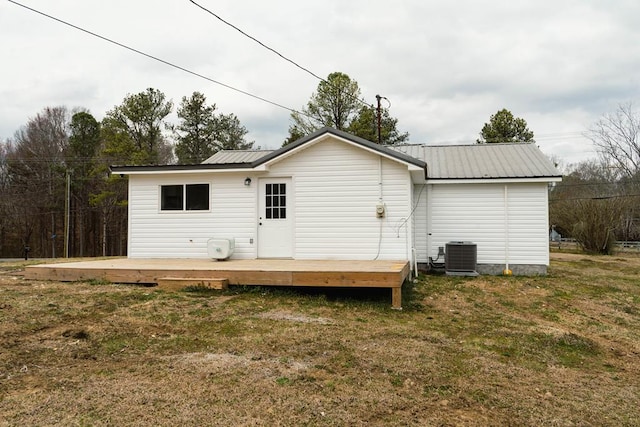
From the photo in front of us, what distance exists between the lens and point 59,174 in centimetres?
2716

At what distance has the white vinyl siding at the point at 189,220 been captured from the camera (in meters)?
8.98

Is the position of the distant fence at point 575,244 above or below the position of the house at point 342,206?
below

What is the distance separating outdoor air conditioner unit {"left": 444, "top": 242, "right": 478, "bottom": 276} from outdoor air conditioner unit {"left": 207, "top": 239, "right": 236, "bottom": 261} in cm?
501

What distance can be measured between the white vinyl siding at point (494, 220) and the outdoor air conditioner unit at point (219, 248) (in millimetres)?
4993

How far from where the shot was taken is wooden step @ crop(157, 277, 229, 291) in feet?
21.5

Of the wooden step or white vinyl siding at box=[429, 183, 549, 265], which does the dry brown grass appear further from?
white vinyl siding at box=[429, 183, 549, 265]

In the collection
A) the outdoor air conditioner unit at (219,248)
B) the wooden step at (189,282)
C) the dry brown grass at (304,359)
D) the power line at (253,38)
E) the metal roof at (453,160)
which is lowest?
the dry brown grass at (304,359)

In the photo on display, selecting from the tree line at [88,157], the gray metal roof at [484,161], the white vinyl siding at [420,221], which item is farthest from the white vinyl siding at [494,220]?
the tree line at [88,157]

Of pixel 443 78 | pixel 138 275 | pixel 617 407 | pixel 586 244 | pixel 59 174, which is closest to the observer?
pixel 617 407

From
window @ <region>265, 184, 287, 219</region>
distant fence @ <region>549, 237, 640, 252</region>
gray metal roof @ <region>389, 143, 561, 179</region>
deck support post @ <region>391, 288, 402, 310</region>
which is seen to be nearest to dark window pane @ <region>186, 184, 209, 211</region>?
window @ <region>265, 184, 287, 219</region>

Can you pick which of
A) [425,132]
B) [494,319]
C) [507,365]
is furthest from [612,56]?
[507,365]

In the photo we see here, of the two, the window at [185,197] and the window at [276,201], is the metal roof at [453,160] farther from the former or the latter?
the window at [276,201]

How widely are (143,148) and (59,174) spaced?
22.8 feet

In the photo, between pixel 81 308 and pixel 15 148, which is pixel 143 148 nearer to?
pixel 15 148
